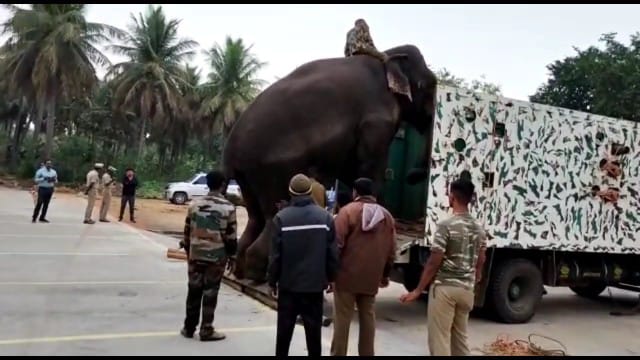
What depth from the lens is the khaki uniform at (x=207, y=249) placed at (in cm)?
581

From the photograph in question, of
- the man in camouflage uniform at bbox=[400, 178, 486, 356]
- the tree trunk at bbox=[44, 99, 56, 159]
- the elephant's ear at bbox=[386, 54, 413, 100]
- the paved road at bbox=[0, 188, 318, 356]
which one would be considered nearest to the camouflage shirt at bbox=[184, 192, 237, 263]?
the paved road at bbox=[0, 188, 318, 356]

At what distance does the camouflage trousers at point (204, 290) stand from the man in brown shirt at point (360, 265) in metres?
1.23

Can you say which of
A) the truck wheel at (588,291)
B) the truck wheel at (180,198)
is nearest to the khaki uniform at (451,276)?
the truck wheel at (588,291)

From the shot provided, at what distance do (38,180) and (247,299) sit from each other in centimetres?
1001

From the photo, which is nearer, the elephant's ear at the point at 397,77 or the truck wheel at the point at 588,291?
the elephant's ear at the point at 397,77

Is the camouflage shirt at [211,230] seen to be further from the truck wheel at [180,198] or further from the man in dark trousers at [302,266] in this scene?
the truck wheel at [180,198]

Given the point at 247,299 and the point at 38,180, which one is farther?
the point at 38,180

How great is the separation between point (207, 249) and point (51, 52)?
33633mm

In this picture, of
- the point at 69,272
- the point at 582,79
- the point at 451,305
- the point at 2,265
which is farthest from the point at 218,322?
the point at 582,79

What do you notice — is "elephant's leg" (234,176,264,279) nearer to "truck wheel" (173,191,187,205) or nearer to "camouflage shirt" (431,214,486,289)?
"camouflage shirt" (431,214,486,289)

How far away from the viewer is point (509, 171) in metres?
7.62

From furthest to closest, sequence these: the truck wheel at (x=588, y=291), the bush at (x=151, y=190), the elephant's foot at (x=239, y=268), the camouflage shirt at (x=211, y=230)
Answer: the bush at (x=151, y=190)
the truck wheel at (x=588, y=291)
the elephant's foot at (x=239, y=268)
the camouflage shirt at (x=211, y=230)

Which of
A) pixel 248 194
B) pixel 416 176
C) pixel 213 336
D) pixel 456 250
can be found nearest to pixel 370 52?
pixel 416 176

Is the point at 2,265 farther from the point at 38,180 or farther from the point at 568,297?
the point at 568,297
